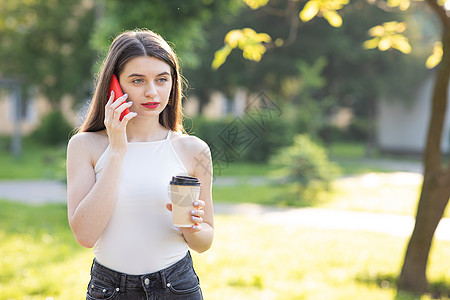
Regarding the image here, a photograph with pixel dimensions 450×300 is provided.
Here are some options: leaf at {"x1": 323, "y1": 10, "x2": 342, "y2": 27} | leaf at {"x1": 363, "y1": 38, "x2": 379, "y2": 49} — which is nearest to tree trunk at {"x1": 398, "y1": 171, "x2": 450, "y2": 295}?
leaf at {"x1": 363, "y1": 38, "x2": 379, "y2": 49}

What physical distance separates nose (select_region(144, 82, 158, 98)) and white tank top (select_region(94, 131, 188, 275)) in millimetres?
196

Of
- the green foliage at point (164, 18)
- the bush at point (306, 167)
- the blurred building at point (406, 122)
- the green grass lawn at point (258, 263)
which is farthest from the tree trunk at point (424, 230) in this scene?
the blurred building at point (406, 122)

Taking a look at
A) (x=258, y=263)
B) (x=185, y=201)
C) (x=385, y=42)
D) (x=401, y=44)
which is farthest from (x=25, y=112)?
(x=185, y=201)

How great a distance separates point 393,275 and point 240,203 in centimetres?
537

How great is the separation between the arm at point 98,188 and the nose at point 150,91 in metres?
0.12

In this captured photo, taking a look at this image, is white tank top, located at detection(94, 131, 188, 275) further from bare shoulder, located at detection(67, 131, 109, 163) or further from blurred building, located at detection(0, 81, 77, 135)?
blurred building, located at detection(0, 81, 77, 135)

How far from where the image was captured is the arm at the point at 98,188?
1759mm

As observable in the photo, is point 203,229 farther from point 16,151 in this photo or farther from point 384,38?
point 16,151

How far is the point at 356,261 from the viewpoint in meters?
5.99

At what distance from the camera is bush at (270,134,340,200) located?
1105 cm

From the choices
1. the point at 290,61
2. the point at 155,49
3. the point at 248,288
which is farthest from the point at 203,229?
the point at 290,61

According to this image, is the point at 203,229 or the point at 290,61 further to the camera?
the point at 290,61

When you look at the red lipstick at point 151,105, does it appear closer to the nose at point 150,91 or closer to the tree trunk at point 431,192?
the nose at point 150,91

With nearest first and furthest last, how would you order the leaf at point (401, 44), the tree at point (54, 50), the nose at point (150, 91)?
1. the nose at point (150, 91)
2. the leaf at point (401, 44)
3. the tree at point (54, 50)
